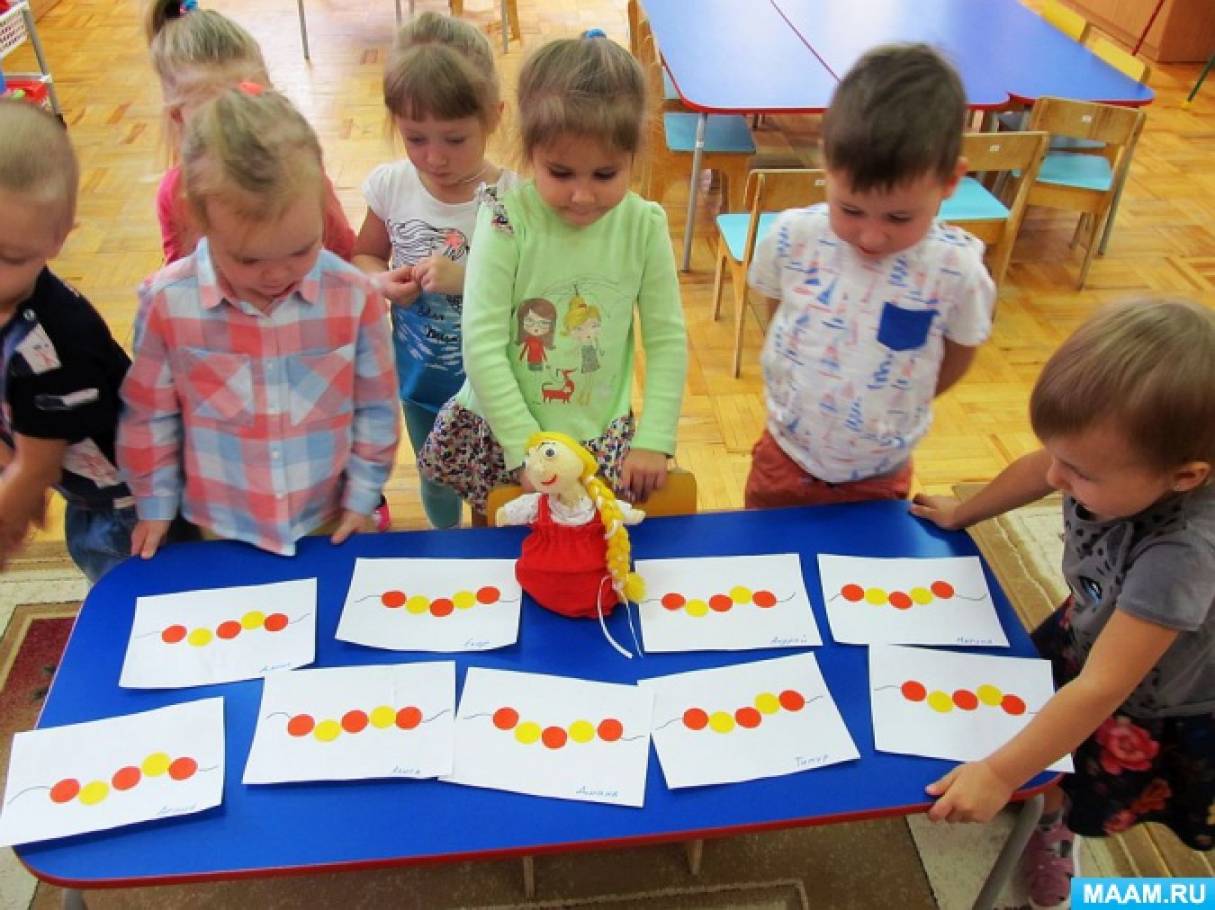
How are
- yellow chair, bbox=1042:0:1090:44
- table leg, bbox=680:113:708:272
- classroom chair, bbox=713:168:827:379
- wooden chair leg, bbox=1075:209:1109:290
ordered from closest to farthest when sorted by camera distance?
classroom chair, bbox=713:168:827:379 < table leg, bbox=680:113:708:272 < wooden chair leg, bbox=1075:209:1109:290 < yellow chair, bbox=1042:0:1090:44

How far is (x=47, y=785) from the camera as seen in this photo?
37.6 inches

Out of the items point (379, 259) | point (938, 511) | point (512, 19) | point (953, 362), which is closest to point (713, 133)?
point (379, 259)

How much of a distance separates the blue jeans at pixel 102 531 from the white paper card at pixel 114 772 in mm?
393

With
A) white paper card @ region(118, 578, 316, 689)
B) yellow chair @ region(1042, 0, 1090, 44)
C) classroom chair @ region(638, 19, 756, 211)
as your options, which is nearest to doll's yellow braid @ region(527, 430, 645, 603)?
white paper card @ region(118, 578, 316, 689)

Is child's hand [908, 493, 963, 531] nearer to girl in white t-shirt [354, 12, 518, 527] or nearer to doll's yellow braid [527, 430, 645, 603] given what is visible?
doll's yellow braid [527, 430, 645, 603]

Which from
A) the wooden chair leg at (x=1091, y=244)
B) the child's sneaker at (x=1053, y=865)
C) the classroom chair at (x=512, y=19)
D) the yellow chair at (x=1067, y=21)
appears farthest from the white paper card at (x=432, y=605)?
the classroom chair at (x=512, y=19)

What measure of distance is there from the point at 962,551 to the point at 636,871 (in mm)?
776

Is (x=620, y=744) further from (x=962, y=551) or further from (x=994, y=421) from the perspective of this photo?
(x=994, y=421)

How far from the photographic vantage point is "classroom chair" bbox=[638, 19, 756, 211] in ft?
10.3

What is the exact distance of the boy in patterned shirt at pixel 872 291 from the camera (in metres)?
1.15

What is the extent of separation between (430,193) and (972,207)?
1.96 metres

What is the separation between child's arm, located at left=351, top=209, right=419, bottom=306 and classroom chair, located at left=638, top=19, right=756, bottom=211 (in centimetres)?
156

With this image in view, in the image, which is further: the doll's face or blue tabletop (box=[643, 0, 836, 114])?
blue tabletop (box=[643, 0, 836, 114])

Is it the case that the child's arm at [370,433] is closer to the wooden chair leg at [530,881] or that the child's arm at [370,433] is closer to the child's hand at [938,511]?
the wooden chair leg at [530,881]
